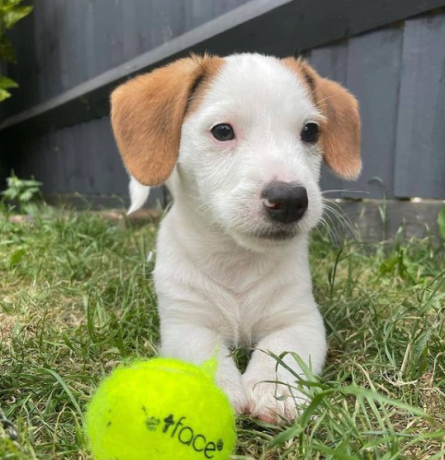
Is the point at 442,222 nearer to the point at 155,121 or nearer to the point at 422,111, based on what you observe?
the point at 422,111

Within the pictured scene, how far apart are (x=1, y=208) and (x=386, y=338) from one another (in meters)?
3.97

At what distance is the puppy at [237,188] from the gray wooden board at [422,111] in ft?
4.25

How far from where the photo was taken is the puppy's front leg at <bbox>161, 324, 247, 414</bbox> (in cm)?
173

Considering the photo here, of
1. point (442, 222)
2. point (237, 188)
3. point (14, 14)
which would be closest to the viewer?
point (237, 188)

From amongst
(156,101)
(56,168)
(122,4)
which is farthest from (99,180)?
(156,101)

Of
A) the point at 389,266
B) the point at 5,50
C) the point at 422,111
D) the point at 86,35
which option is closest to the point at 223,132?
the point at 389,266

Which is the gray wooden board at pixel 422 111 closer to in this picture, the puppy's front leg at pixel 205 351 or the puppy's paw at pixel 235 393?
the puppy's front leg at pixel 205 351

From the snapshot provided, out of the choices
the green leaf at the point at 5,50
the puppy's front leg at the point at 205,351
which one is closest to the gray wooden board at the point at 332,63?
the puppy's front leg at the point at 205,351

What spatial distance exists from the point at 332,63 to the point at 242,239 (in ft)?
8.30

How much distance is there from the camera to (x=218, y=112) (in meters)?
2.12

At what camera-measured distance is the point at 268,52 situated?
4242mm

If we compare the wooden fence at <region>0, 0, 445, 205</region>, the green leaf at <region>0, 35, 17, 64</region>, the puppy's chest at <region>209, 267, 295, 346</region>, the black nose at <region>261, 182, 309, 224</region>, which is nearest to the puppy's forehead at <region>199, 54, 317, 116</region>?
the black nose at <region>261, 182, 309, 224</region>

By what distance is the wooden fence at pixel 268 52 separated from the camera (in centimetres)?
358

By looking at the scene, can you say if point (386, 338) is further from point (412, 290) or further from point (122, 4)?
point (122, 4)
